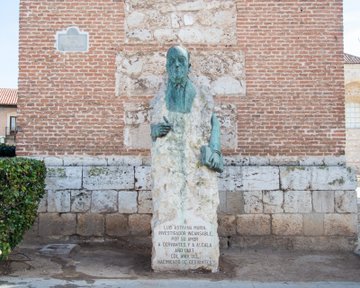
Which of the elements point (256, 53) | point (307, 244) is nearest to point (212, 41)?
point (256, 53)

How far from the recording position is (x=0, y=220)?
5062 millimetres

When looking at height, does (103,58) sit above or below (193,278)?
above

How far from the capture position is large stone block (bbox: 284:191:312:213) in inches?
281

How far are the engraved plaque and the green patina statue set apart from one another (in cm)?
274

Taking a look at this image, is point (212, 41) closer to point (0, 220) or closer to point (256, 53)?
point (256, 53)

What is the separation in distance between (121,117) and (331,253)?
425 cm

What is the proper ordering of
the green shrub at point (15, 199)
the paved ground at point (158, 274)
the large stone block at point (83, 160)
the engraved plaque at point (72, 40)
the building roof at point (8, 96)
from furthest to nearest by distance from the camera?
the building roof at point (8, 96) < the engraved plaque at point (72, 40) < the large stone block at point (83, 160) < the green shrub at point (15, 199) < the paved ground at point (158, 274)

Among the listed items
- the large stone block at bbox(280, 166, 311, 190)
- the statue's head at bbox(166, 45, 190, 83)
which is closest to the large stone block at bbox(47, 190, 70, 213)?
the statue's head at bbox(166, 45, 190, 83)

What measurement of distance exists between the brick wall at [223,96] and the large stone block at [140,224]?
115cm

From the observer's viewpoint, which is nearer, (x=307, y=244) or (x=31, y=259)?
(x=31, y=259)

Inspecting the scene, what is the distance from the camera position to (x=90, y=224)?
7145mm

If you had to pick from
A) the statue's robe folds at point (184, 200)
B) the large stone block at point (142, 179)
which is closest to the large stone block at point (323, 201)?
the statue's robe folds at point (184, 200)

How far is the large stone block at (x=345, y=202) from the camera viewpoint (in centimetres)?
712

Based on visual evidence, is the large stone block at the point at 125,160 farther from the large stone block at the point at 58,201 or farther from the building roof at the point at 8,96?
the building roof at the point at 8,96
